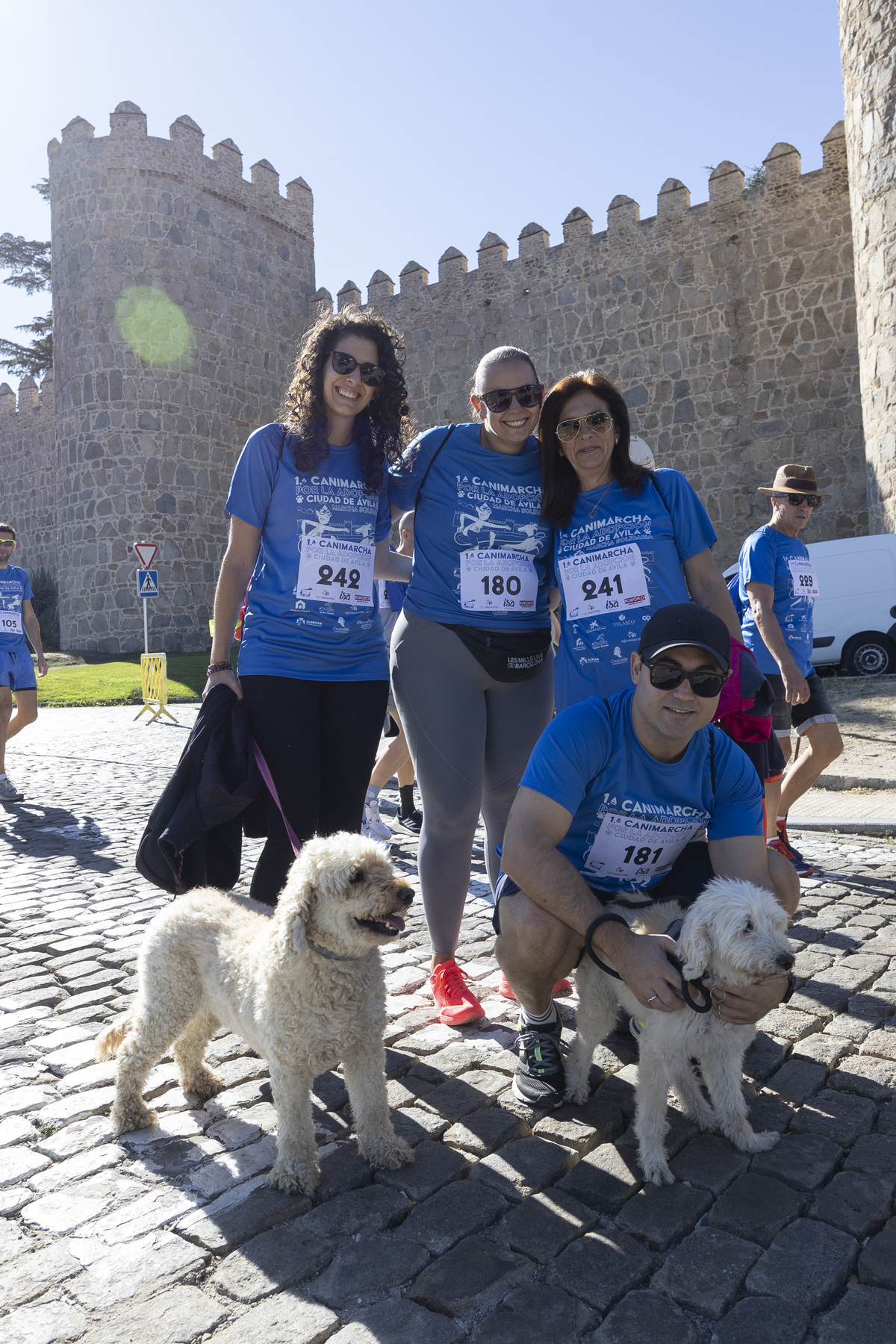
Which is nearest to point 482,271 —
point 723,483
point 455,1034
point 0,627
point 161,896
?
point 723,483

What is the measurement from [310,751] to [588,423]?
143 centimetres

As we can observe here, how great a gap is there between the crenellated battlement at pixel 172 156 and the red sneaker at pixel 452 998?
2285 centimetres

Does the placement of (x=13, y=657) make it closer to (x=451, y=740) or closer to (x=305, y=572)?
(x=305, y=572)

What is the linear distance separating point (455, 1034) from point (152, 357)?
21.5m

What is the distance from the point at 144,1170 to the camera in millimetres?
2525

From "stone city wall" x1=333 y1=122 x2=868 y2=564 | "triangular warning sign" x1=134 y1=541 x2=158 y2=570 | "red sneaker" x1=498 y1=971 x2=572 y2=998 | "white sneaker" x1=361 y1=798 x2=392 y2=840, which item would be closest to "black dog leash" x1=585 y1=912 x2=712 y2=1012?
"red sneaker" x1=498 y1=971 x2=572 y2=998

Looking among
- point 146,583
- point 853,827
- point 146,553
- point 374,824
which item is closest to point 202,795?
point 374,824

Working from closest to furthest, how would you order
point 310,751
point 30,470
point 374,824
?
point 310,751 → point 374,824 → point 30,470

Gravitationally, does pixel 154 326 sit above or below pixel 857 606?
above

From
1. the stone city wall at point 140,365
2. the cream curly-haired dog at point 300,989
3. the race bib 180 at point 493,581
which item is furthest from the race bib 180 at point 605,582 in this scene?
the stone city wall at point 140,365

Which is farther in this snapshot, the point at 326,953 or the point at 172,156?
the point at 172,156

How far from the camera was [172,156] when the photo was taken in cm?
2184

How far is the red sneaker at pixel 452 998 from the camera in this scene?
11.2 ft

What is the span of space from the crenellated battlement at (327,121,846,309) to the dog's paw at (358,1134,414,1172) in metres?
18.8
